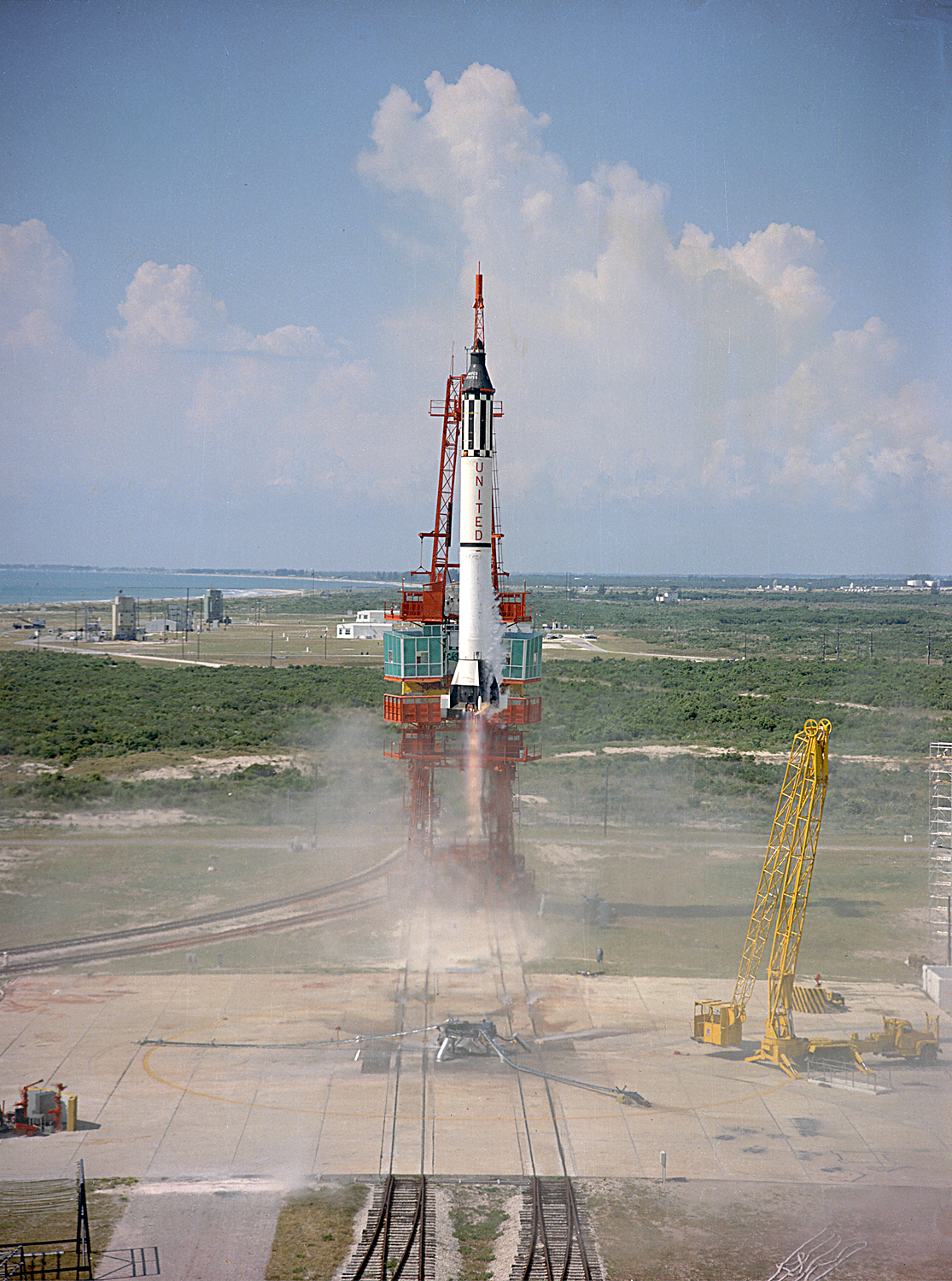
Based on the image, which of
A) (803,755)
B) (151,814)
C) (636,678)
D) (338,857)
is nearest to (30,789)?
(151,814)

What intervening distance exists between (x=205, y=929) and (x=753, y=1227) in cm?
2667

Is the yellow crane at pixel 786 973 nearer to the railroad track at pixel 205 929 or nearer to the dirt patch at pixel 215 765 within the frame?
the railroad track at pixel 205 929

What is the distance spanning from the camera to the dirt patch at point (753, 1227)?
24016 mm

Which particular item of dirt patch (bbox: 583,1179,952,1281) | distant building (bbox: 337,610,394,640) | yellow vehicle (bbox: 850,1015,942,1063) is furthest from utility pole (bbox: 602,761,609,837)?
distant building (bbox: 337,610,394,640)

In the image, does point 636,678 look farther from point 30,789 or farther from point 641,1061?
point 641,1061

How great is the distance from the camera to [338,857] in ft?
192

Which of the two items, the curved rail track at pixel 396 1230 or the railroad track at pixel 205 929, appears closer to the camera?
the curved rail track at pixel 396 1230

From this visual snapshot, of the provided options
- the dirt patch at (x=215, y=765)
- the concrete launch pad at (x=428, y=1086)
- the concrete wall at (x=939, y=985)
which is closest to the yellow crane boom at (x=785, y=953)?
the concrete launch pad at (x=428, y=1086)

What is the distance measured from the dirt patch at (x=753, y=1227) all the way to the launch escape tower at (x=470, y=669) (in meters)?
20.4

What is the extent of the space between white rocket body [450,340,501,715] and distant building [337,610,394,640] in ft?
423

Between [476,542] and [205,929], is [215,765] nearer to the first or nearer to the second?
[205,929]

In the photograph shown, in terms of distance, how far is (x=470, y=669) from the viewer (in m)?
45.4

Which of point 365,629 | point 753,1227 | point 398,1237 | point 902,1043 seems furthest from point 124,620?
point 753,1227

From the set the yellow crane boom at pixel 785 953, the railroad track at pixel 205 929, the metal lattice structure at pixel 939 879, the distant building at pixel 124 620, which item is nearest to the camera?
the yellow crane boom at pixel 785 953
